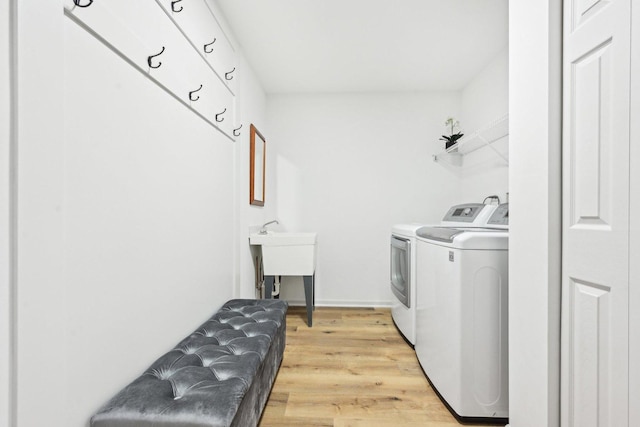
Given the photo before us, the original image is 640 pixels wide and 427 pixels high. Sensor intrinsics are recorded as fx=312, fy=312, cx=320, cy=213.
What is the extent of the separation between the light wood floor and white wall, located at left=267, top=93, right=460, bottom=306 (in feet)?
2.45

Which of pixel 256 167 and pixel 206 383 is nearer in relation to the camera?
pixel 206 383

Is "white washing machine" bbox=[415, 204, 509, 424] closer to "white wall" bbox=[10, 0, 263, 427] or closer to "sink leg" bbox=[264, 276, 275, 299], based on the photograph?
"white wall" bbox=[10, 0, 263, 427]

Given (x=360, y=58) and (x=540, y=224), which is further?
(x=360, y=58)

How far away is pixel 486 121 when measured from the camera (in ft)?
9.12

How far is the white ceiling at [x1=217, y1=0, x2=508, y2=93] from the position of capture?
2.02m

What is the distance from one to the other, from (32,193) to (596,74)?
5.22ft

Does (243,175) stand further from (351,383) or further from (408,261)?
(351,383)

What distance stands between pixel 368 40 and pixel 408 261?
1.70 meters

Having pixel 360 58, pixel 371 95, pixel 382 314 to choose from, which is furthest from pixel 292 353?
pixel 371 95

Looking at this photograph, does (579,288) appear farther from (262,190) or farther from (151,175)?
(262,190)

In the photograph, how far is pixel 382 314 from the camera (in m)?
3.17

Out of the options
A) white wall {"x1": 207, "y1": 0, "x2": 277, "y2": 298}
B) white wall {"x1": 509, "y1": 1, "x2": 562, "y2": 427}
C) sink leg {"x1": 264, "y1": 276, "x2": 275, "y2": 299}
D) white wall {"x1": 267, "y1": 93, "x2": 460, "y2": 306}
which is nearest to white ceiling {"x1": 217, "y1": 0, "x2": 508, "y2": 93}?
white wall {"x1": 207, "y1": 0, "x2": 277, "y2": 298}

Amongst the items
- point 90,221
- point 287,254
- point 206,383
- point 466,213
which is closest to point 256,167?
point 287,254

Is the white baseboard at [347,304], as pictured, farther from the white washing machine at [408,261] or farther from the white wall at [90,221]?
the white wall at [90,221]
